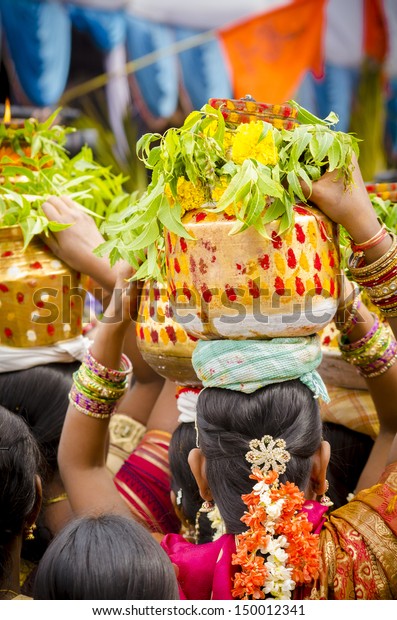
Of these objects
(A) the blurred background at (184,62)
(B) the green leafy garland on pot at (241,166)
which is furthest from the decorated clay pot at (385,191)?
(A) the blurred background at (184,62)

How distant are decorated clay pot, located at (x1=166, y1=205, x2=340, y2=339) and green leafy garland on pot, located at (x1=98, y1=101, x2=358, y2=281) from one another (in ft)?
0.13


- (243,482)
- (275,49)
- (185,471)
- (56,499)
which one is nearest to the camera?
(243,482)

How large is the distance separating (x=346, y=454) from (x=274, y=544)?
0.95m

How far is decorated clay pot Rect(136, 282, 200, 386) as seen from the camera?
2.44 metres

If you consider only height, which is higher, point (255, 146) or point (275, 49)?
point (255, 146)

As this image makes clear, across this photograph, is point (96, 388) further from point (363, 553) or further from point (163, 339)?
point (363, 553)

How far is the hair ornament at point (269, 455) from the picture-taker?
1.94 m

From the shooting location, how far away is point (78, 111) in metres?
7.59

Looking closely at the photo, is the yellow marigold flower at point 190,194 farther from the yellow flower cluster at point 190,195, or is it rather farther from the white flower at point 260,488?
the white flower at point 260,488

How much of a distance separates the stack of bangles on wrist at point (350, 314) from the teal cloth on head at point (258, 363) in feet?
1.19

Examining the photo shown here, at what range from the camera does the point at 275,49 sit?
325 inches

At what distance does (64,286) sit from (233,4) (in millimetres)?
6159

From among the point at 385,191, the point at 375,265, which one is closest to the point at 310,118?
the point at 375,265
